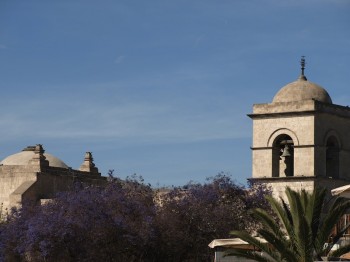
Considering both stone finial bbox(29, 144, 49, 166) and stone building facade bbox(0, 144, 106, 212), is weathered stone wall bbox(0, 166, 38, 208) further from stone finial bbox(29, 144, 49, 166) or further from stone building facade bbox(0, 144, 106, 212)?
stone finial bbox(29, 144, 49, 166)

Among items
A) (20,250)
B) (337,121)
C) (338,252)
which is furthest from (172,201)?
(338,252)

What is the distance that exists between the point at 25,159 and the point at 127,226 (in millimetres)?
19187

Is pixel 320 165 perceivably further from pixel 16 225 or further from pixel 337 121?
pixel 16 225

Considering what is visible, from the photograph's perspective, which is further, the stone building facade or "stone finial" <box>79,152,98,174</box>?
"stone finial" <box>79,152,98,174</box>

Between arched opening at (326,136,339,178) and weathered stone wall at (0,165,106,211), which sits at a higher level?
arched opening at (326,136,339,178)

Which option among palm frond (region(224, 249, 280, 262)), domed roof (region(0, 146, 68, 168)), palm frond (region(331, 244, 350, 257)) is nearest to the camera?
palm frond (region(224, 249, 280, 262))

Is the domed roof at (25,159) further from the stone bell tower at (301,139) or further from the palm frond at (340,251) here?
the palm frond at (340,251)

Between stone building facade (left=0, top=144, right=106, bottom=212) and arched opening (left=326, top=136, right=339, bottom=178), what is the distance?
1142 centimetres

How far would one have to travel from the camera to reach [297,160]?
56.2 meters

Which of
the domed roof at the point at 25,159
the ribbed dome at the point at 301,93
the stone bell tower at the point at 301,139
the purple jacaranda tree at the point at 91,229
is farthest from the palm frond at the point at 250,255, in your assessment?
the domed roof at the point at 25,159

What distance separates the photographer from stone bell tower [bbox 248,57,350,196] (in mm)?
56062

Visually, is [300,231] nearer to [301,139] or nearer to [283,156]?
[301,139]

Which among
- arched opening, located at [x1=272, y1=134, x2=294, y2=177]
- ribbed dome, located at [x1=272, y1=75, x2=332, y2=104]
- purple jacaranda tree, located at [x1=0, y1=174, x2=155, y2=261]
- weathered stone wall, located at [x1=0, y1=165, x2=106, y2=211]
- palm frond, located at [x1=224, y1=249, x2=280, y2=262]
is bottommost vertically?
palm frond, located at [x1=224, y1=249, x2=280, y2=262]

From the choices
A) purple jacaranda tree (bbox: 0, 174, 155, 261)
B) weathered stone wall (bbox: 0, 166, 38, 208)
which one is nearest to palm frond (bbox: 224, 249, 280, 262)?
purple jacaranda tree (bbox: 0, 174, 155, 261)
